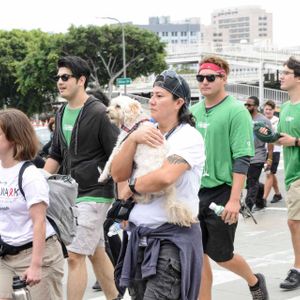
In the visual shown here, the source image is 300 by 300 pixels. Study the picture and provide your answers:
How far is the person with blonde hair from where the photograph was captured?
4172 mm

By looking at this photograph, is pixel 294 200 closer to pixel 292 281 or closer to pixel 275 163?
pixel 292 281

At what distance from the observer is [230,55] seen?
71875mm

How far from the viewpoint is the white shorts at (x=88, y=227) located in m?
5.60

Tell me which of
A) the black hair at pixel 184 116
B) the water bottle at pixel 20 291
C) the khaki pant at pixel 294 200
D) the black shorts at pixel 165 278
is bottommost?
the khaki pant at pixel 294 200

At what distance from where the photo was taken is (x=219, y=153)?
17.9 feet

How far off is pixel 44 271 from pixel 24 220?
1.13 ft

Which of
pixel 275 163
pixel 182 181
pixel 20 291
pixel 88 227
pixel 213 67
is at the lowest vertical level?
pixel 275 163

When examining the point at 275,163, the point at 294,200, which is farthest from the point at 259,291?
the point at 275,163

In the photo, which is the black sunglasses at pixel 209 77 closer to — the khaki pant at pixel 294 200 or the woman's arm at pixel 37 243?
the khaki pant at pixel 294 200

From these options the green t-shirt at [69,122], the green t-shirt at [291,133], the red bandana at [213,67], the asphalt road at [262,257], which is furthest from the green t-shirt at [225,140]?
the asphalt road at [262,257]

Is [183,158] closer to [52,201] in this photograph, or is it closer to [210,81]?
[52,201]

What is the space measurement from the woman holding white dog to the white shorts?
1475 millimetres

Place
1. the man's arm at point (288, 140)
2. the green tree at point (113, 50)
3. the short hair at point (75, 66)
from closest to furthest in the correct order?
the short hair at point (75, 66), the man's arm at point (288, 140), the green tree at point (113, 50)

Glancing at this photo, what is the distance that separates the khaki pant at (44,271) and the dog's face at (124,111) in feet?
4.04
